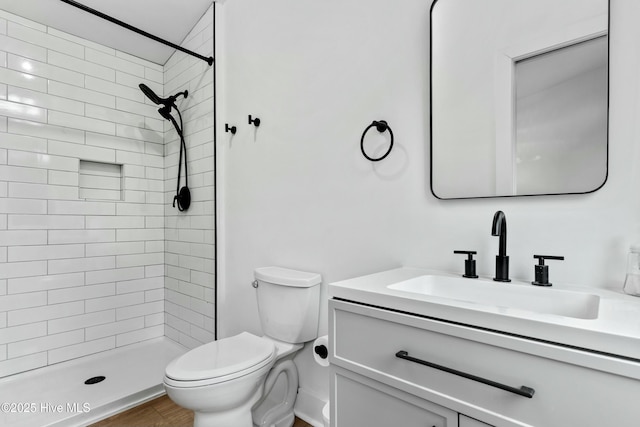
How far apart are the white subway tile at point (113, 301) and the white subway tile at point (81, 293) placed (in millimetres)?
38

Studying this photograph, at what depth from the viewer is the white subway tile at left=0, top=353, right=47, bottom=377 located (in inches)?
83.4

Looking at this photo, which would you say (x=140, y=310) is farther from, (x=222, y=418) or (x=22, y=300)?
(x=222, y=418)

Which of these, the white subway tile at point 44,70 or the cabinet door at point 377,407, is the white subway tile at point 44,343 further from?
the cabinet door at point 377,407

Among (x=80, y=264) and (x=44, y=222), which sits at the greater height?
(x=44, y=222)

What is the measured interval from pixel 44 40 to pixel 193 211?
156 cm

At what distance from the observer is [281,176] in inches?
71.3

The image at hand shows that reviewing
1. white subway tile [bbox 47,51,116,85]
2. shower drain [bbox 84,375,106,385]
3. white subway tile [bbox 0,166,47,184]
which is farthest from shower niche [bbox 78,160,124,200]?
shower drain [bbox 84,375,106,385]

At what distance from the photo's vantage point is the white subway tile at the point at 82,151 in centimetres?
233

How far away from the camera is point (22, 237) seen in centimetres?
220

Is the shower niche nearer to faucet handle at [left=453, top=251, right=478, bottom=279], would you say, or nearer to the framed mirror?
the framed mirror

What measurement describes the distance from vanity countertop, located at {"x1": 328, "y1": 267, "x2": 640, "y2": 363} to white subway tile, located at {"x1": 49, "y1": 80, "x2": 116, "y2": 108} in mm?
2609

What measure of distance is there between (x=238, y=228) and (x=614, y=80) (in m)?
1.87

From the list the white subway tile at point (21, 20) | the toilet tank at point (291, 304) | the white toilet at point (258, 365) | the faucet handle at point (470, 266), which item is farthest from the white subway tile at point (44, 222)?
the faucet handle at point (470, 266)

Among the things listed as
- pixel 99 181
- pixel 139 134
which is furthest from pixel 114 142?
pixel 99 181
